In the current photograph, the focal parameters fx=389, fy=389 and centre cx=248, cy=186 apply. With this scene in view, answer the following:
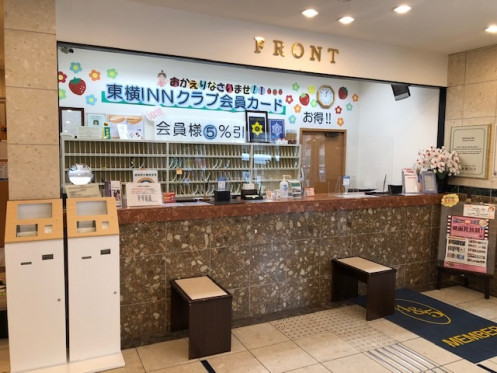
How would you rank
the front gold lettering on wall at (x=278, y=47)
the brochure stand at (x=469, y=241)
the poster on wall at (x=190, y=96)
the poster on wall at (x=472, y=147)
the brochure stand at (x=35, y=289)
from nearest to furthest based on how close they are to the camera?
the brochure stand at (x=35, y=289) < the front gold lettering on wall at (x=278, y=47) < the brochure stand at (x=469, y=241) < the poster on wall at (x=472, y=147) < the poster on wall at (x=190, y=96)

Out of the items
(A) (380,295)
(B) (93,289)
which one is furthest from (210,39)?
(A) (380,295)

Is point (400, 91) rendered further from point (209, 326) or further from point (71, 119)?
point (71, 119)

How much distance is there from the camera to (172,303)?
11.2 ft

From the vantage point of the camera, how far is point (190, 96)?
6453 mm

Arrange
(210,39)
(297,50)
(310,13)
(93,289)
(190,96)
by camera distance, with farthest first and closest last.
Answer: (190,96), (297,50), (210,39), (310,13), (93,289)

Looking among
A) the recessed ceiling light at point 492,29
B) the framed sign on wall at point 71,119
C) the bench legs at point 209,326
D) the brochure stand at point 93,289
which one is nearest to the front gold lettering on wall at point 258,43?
the brochure stand at point 93,289

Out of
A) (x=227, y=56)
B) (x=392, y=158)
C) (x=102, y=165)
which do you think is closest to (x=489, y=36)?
(x=392, y=158)

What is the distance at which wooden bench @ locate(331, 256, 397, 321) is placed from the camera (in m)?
3.71

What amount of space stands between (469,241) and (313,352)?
98.3 inches

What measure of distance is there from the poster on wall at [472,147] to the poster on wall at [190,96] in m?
2.70

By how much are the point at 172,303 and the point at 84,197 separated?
46.5 inches

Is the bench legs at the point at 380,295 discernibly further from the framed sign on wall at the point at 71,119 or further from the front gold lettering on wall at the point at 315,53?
the framed sign on wall at the point at 71,119

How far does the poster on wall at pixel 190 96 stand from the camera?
589cm

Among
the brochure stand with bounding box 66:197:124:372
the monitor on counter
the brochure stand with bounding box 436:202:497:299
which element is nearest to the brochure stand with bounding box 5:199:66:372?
the brochure stand with bounding box 66:197:124:372
